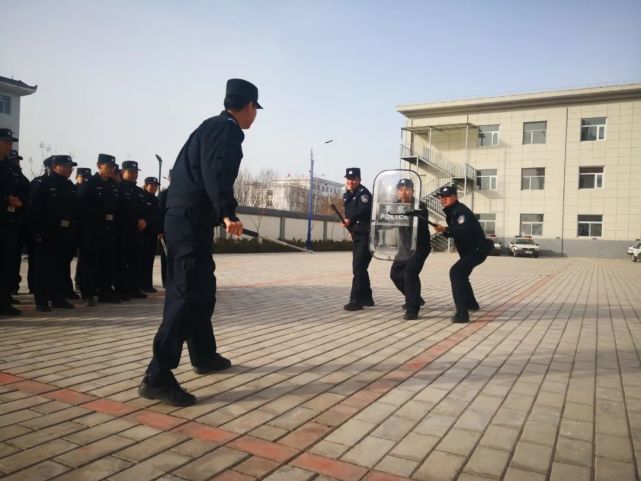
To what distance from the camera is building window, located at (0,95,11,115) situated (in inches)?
1462

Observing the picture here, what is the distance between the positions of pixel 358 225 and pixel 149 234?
12.6 feet

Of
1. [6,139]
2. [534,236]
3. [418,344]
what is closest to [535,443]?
[418,344]

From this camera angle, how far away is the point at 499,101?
36.8 m

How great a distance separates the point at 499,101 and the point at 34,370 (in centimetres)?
3843

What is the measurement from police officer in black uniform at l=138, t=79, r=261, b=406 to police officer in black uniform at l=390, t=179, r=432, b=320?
11.9 ft

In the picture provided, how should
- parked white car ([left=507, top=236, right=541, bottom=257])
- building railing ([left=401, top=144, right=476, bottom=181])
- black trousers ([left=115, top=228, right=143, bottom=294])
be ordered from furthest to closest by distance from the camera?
building railing ([left=401, top=144, right=476, bottom=181]), parked white car ([left=507, top=236, right=541, bottom=257]), black trousers ([left=115, top=228, right=143, bottom=294])

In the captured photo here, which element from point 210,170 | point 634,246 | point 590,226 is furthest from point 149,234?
point 590,226

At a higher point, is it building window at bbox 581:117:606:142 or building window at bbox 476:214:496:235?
building window at bbox 581:117:606:142

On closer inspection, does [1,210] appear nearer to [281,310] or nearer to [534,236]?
[281,310]

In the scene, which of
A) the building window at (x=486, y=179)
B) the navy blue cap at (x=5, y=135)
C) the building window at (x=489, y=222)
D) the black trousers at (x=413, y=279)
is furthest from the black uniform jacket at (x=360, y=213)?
the building window at (x=486, y=179)

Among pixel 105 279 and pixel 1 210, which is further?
pixel 105 279

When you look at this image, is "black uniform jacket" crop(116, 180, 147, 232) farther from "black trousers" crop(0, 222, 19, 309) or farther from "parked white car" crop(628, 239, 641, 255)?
"parked white car" crop(628, 239, 641, 255)

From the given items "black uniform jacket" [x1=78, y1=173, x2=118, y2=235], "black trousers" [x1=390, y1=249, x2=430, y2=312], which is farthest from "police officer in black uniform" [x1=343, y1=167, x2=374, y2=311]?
"black uniform jacket" [x1=78, y1=173, x2=118, y2=235]

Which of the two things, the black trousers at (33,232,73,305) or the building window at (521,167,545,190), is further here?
the building window at (521,167,545,190)
